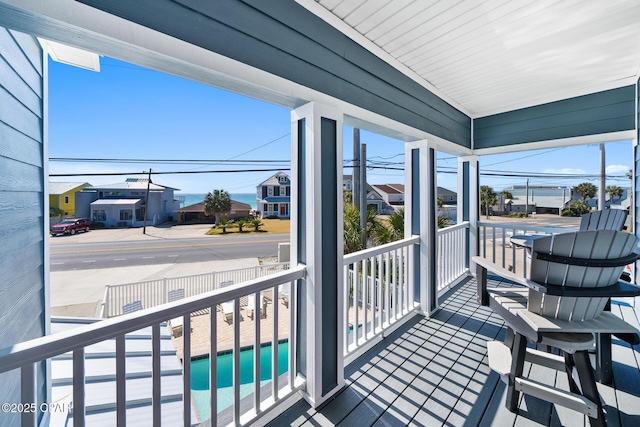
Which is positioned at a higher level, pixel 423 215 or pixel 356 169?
pixel 356 169

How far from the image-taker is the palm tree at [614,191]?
3.81 m

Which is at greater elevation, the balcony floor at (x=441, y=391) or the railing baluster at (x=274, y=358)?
the railing baluster at (x=274, y=358)

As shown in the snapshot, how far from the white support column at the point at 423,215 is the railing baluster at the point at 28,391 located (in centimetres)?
293

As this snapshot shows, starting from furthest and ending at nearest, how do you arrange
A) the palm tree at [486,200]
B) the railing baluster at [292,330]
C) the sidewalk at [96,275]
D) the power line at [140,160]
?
1. the palm tree at [486,200]
2. the power line at [140,160]
3. the sidewalk at [96,275]
4. the railing baluster at [292,330]

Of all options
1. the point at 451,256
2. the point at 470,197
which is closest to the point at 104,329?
the point at 451,256

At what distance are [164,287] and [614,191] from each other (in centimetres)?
617

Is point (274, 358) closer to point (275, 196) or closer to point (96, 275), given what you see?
point (275, 196)

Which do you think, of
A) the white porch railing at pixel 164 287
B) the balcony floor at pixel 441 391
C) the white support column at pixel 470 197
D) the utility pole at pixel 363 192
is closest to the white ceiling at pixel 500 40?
the white support column at pixel 470 197

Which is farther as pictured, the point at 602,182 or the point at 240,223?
the point at 602,182

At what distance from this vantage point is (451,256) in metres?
3.96

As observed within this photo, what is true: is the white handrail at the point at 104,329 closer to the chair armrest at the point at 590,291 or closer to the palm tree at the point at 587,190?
the chair armrest at the point at 590,291

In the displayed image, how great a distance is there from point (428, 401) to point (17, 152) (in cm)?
273

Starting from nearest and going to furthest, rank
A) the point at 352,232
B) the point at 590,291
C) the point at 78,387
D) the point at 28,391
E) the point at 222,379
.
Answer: the point at 28,391, the point at 78,387, the point at 590,291, the point at 222,379, the point at 352,232

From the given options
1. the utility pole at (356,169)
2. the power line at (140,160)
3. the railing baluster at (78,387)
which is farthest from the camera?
the utility pole at (356,169)
